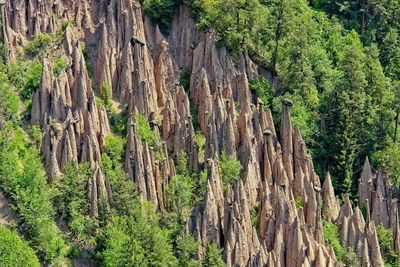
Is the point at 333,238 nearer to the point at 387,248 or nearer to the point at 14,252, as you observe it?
the point at 387,248

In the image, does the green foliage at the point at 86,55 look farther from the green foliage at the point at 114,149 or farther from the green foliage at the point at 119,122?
the green foliage at the point at 114,149

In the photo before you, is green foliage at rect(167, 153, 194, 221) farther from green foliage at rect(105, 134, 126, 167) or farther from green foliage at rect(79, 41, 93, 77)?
green foliage at rect(79, 41, 93, 77)

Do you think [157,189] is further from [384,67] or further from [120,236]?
[384,67]

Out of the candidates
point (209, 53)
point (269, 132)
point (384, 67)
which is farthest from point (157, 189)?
→ point (384, 67)

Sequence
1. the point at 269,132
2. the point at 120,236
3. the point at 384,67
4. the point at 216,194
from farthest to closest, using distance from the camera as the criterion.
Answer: the point at 384,67 → the point at 269,132 → the point at 216,194 → the point at 120,236

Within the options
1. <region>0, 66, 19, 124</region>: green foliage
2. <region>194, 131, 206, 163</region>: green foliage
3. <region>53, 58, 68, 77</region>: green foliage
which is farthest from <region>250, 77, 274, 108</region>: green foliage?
<region>0, 66, 19, 124</region>: green foliage

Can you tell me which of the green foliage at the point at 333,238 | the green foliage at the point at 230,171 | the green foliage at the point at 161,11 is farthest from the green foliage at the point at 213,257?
the green foliage at the point at 161,11
